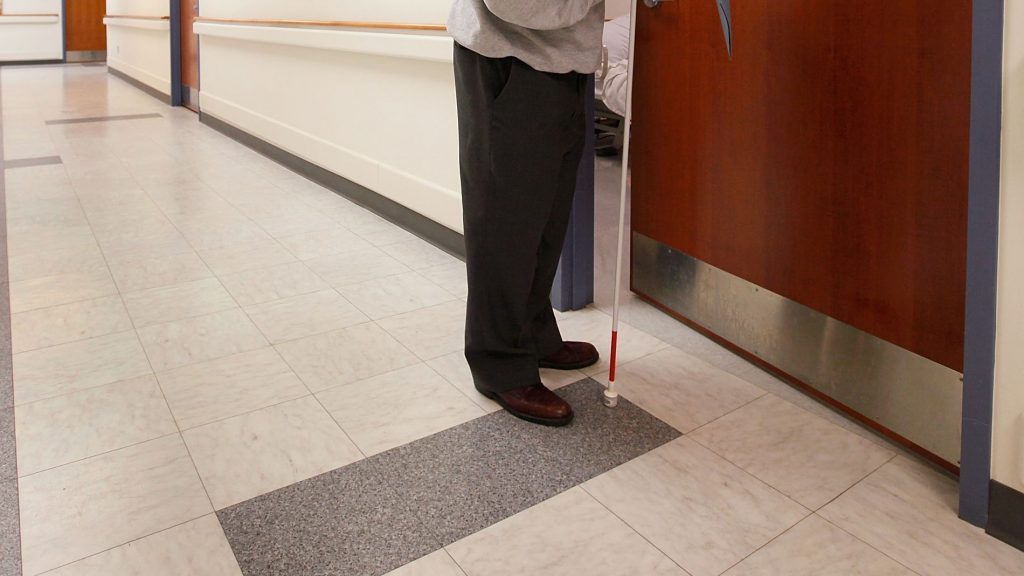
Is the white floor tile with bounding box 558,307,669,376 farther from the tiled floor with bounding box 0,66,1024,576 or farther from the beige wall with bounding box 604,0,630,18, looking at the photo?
the beige wall with bounding box 604,0,630,18

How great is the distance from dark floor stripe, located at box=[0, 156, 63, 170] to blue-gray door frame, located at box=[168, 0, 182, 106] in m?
2.75

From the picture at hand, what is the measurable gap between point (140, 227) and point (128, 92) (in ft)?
19.7

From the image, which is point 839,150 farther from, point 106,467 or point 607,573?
point 106,467

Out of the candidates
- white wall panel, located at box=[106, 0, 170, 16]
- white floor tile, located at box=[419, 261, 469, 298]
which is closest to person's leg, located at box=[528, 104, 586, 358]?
white floor tile, located at box=[419, 261, 469, 298]

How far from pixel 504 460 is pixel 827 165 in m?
0.92

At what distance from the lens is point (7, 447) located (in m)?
1.53

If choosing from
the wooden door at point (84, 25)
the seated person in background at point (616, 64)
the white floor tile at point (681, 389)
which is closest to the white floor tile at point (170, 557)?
the white floor tile at point (681, 389)

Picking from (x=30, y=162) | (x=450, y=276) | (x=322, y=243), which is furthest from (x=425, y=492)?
(x=30, y=162)

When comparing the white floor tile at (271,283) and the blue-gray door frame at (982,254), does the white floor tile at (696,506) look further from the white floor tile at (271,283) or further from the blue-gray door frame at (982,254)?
the white floor tile at (271,283)

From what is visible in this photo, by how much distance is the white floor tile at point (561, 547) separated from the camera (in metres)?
1.20

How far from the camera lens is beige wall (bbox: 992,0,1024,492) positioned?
1.13 metres

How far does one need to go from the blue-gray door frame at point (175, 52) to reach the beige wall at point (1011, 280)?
7070 millimetres

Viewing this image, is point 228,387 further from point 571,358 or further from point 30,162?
point 30,162

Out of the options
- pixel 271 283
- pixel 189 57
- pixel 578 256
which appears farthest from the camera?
pixel 189 57
